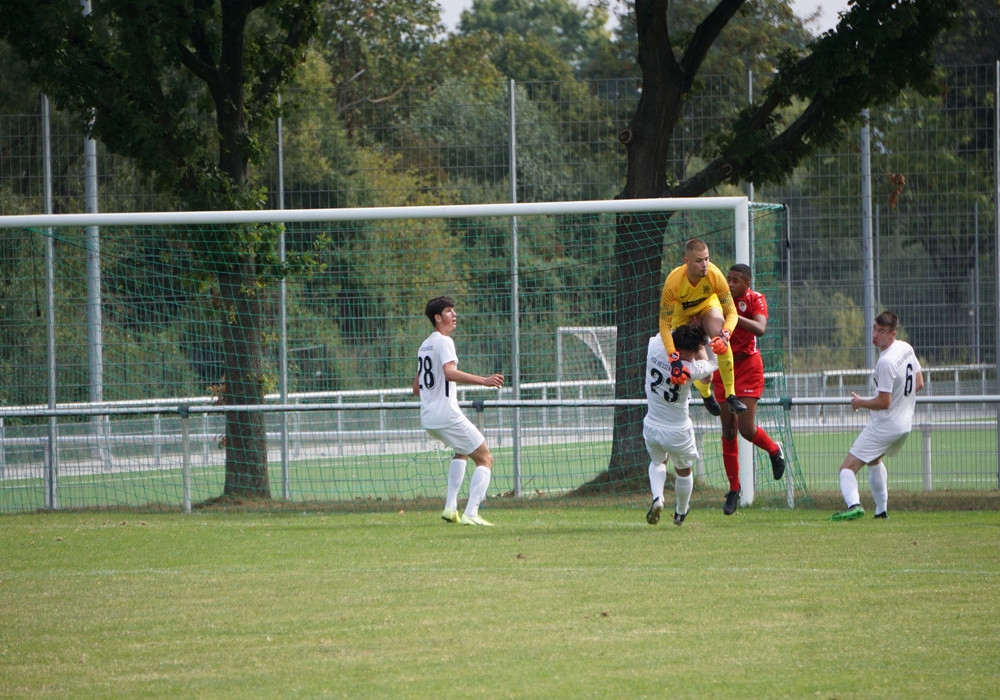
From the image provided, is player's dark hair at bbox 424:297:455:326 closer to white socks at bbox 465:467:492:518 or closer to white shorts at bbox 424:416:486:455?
white shorts at bbox 424:416:486:455

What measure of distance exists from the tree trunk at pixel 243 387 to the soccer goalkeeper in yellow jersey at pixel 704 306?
5.95 metres

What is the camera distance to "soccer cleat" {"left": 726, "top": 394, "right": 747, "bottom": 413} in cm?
1020

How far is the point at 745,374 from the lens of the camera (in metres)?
11.2

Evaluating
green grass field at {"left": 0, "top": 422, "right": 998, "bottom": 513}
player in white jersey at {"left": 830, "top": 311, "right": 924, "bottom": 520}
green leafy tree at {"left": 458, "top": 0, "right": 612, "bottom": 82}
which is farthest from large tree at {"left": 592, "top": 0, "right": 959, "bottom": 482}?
green leafy tree at {"left": 458, "top": 0, "right": 612, "bottom": 82}

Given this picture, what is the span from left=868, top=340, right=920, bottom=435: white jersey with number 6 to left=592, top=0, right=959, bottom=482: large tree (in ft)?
11.0

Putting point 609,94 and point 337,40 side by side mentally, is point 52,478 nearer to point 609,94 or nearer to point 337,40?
point 609,94

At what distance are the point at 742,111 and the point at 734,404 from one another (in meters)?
5.01

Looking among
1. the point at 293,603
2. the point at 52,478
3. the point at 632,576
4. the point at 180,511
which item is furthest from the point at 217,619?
the point at 52,478

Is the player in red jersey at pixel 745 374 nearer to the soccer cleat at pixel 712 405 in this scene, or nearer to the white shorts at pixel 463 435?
the soccer cleat at pixel 712 405

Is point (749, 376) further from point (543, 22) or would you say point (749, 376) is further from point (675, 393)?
point (543, 22)

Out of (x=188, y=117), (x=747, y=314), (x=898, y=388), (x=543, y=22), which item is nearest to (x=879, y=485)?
(x=898, y=388)

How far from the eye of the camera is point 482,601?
6852 millimetres

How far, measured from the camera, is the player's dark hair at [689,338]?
9.55m

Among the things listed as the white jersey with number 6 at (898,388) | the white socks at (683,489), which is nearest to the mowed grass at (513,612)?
the white socks at (683,489)
